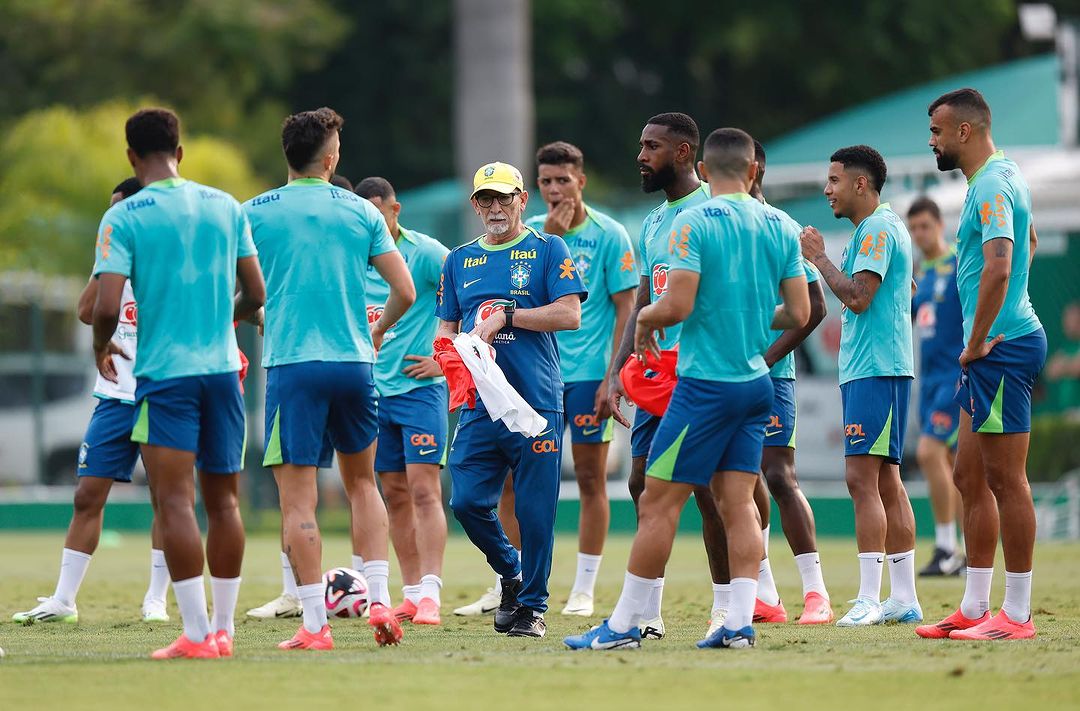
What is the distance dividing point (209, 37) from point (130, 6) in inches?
64.9

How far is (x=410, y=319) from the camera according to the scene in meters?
10.8

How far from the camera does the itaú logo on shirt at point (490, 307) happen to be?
368 inches

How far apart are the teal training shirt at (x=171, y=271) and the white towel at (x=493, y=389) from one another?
1.51m

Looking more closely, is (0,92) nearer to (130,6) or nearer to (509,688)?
(130,6)

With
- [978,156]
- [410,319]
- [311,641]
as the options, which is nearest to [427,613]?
[311,641]

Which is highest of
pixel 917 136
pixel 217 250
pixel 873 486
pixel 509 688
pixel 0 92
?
pixel 0 92

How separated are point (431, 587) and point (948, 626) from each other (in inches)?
119

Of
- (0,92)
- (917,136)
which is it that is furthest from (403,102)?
(917,136)

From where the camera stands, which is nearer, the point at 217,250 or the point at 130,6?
the point at 217,250

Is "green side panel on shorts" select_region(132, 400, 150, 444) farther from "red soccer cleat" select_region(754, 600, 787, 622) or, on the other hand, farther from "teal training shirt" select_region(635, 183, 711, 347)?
"red soccer cleat" select_region(754, 600, 787, 622)

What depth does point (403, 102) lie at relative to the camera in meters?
35.2

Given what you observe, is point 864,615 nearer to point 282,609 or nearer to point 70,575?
point 282,609

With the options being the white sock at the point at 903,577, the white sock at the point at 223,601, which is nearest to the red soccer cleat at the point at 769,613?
the white sock at the point at 903,577

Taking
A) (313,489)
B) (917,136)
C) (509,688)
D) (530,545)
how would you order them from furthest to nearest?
(917,136), (530,545), (313,489), (509,688)
